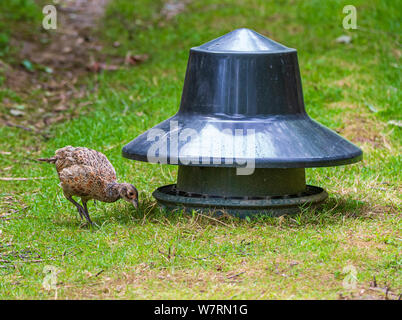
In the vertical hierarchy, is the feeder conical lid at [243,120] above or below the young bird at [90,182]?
above

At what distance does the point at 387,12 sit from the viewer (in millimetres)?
11867

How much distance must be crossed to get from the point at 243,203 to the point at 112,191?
1123 millimetres

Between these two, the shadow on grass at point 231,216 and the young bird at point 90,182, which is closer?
the shadow on grass at point 231,216

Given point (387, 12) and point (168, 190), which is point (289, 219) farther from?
point (387, 12)

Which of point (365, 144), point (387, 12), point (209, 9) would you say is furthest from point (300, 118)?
point (209, 9)

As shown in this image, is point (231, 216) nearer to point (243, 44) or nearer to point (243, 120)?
point (243, 120)

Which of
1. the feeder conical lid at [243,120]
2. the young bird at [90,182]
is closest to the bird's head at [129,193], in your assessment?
the young bird at [90,182]

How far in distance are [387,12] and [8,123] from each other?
20.1ft

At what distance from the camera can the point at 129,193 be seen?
617 centimetres

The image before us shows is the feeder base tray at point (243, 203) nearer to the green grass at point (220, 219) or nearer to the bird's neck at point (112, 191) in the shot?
the green grass at point (220, 219)

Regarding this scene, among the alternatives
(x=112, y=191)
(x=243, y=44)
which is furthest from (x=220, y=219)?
(x=243, y=44)

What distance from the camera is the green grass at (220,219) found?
191 inches

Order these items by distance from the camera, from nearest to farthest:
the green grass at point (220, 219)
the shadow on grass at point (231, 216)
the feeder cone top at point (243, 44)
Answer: the green grass at point (220, 219), the shadow on grass at point (231, 216), the feeder cone top at point (243, 44)

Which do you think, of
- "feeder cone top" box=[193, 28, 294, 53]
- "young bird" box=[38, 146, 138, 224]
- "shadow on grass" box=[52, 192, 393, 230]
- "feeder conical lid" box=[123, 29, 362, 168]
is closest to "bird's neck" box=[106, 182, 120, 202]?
"young bird" box=[38, 146, 138, 224]
